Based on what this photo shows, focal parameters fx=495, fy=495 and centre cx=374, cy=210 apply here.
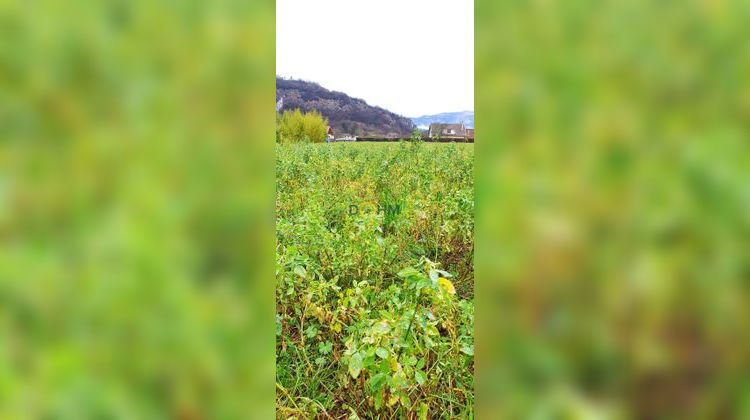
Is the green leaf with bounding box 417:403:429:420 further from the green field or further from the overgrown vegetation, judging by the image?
the overgrown vegetation

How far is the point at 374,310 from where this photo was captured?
7.88 feet

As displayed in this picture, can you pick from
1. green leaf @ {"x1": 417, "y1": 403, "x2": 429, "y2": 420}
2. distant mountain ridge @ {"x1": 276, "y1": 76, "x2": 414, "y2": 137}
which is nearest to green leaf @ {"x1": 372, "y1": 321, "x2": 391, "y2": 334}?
green leaf @ {"x1": 417, "y1": 403, "x2": 429, "y2": 420}

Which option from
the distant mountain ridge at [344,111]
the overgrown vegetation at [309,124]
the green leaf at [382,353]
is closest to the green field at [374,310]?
the green leaf at [382,353]

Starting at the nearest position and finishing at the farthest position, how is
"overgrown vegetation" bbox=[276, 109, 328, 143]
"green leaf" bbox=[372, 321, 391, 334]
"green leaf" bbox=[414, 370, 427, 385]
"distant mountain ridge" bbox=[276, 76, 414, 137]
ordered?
1. "green leaf" bbox=[414, 370, 427, 385]
2. "green leaf" bbox=[372, 321, 391, 334]
3. "distant mountain ridge" bbox=[276, 76, 414, 137]
4. "overgrown vegetation" bbox=[276, 109, 328, 143]

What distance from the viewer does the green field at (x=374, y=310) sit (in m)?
1.72

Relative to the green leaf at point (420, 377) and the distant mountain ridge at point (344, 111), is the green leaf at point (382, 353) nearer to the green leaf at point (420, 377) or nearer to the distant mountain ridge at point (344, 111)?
the green leaf at point (420, 377)

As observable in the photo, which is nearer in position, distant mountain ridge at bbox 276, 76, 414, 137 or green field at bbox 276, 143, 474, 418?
green field at bbox 276, 143, 474, 418

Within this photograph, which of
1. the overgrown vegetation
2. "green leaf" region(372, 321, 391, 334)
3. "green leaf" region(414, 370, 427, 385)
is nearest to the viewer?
"green leaf" region(414, 370, 427, 385)

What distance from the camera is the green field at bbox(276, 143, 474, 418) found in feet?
5.64

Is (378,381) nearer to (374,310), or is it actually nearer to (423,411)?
(423,411)

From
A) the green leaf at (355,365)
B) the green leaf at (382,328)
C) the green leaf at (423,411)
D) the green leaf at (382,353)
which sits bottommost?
the green leaf at (423,411)

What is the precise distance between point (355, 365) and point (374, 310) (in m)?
0.74
